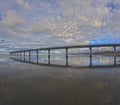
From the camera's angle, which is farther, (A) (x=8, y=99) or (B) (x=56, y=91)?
(B) (x=56, y=91)

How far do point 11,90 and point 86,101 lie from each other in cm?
370

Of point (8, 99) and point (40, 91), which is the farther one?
point (40, 91)

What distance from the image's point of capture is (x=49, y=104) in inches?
306

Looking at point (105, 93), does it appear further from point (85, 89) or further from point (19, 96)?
point (19, 96)

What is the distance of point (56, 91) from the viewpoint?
9.84m

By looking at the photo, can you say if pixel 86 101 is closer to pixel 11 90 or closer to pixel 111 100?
pixel 111 100

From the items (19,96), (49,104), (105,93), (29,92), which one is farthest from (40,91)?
(105,93)

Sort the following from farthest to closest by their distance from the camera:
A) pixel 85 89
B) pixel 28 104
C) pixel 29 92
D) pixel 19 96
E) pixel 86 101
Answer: pixel 85 89, pixel 29 92, pixel 19 96, pixel 86 101, pixel 28 104

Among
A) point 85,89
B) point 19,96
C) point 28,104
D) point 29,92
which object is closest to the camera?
point 28,104

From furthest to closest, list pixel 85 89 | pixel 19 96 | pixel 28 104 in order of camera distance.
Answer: pixel 85 89 < pixel 19 96 < pixel 28 104

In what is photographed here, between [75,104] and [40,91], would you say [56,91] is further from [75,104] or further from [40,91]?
[75,104]

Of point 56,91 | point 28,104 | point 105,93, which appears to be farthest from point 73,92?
point 28,104

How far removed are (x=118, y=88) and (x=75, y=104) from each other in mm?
3477

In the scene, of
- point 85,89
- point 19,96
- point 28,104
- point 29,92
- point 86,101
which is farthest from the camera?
point 85,89
